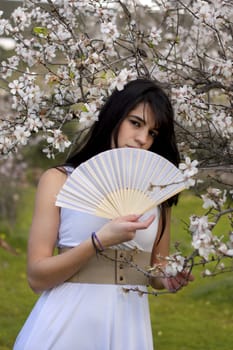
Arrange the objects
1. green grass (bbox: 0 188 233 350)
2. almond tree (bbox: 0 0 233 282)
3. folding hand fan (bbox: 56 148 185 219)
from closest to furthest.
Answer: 1. folding hand fan (bbox: 56 148 185 219)
2. almond tree (bbox: 0 0 233 282)
3. green grass (bbox: 0 188 233 350)

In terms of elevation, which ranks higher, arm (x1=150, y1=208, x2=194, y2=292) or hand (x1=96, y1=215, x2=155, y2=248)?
hand (x1=96, y1=215, x2=155, y2=248)

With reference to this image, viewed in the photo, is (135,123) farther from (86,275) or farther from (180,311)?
(180,311)

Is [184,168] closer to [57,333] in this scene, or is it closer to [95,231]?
[95,231]

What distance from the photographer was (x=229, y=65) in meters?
3.27

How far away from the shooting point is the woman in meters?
2.64

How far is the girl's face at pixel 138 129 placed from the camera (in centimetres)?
274

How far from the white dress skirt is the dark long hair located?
0.24 metres

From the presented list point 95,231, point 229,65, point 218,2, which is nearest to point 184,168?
point 95,231

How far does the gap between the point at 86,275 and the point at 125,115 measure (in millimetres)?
494

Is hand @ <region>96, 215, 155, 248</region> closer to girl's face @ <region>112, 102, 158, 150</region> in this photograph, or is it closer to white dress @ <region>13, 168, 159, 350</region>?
white dress @ <region>13, 168, 159, 350</region>

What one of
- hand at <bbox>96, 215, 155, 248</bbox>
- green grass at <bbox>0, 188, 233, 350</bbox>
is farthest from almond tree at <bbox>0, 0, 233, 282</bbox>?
green grass at <bbox>0, 188, 233, 350</bbox>

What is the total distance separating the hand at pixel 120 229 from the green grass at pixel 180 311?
2791 millimetres

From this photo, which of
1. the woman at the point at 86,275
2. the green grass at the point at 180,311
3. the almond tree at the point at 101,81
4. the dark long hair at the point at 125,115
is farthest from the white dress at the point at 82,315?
the green grass at the point at 180,311

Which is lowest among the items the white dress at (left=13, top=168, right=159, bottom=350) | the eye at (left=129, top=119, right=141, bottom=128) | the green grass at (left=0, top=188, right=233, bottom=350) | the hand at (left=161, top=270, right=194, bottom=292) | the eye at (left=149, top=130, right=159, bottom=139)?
the green grass at (left=0, top=188, right=233, bottom=350)
